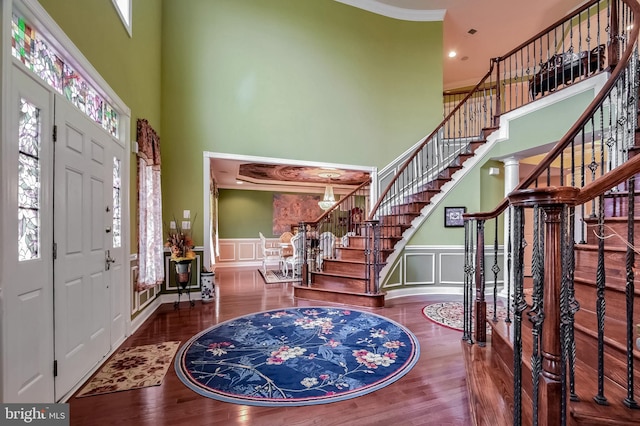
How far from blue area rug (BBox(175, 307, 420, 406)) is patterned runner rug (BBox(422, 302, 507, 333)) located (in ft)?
2.08

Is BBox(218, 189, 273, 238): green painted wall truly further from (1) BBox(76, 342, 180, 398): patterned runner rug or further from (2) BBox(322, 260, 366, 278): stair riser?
(1) BBox(76, 342, 180, 398): patterned runner rug

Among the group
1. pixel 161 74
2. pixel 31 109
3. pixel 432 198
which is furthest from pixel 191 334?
pixel 432 198

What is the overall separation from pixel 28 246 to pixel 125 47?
2.52m

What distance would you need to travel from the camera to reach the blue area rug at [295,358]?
2.08 m

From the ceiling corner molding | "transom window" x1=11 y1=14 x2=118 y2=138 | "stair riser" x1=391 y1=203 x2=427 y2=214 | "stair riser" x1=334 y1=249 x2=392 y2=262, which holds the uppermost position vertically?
the ceiling corner molding

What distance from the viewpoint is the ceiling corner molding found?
5926 mm

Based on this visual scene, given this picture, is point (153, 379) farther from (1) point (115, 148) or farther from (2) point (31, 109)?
(1) point (115, 148)

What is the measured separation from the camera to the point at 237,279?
6477 mm

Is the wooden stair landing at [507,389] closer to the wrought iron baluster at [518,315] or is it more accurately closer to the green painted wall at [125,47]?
the wrought iron baluster at [518,315]

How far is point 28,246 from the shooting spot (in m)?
1.73

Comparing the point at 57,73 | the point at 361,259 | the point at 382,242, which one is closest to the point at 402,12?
the point at 382,242

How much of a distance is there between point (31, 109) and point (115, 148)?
1209 mm

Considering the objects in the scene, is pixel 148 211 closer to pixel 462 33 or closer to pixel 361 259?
pixel 361 259

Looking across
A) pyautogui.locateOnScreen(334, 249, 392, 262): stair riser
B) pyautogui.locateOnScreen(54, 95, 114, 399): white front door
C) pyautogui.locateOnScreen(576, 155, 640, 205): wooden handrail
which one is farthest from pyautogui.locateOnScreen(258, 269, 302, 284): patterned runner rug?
pyautogui.locateOnScreen(576, 155, 640, 205): wooden handrail
